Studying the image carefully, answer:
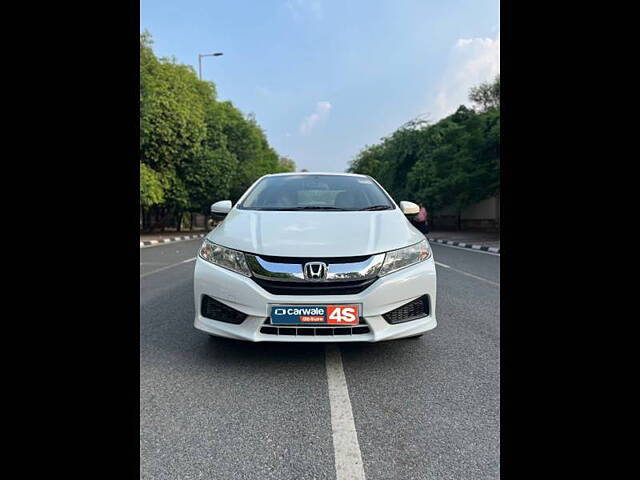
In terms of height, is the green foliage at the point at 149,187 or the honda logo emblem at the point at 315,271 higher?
the green foliage at the point at 149,187

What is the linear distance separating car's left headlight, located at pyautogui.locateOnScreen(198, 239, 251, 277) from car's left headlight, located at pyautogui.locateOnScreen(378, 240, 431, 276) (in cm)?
91

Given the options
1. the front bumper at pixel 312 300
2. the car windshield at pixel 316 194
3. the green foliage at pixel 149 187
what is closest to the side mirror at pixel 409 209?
the car windshield at pixel 316 194

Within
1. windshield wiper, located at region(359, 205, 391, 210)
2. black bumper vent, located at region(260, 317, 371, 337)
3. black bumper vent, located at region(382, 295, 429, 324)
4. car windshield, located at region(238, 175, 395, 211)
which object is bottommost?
black bumper vent, located at region(260, 317, 371, 337)

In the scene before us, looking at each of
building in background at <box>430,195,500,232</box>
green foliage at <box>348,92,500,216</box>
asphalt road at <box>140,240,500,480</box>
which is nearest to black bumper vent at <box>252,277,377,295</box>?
asphalt road at <box>140,240,500,480</box>

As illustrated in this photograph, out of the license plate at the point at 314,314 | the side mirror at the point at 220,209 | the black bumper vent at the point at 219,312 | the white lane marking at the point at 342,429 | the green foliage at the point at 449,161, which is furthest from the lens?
the green foliage at the point at 449,161

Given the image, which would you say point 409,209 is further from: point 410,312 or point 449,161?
point 449,161

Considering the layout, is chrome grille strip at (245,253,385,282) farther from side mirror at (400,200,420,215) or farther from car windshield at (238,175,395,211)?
side mirror at (400,200,420,215)

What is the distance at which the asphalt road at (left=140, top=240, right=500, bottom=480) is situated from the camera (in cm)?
162

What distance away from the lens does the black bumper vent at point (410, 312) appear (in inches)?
96.6

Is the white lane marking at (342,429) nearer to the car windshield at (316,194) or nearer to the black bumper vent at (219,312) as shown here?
the black bumper vent at (219,312)

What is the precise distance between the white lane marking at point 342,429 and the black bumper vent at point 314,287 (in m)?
0.58

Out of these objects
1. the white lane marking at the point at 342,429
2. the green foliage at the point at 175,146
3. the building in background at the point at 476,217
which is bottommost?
the white lane marking at the point at 342,429
